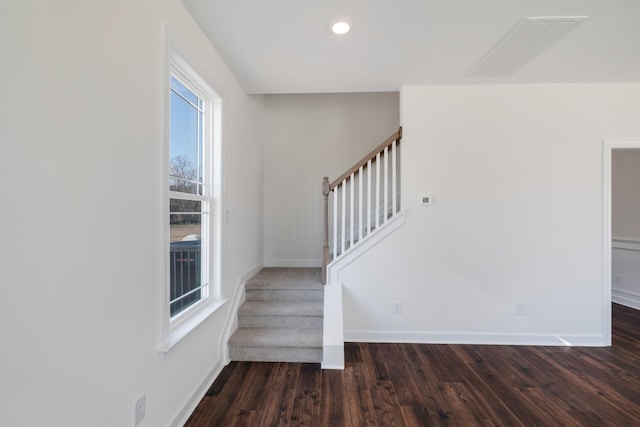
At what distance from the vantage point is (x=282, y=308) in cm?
293

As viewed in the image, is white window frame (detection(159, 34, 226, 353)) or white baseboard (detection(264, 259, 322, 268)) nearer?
white window frame (detection(159, 34, 226, 353))

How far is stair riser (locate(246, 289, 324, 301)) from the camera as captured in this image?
9.93 ft

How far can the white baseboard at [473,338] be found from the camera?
2.99 metres

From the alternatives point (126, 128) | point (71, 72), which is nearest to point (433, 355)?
point (126, 128)

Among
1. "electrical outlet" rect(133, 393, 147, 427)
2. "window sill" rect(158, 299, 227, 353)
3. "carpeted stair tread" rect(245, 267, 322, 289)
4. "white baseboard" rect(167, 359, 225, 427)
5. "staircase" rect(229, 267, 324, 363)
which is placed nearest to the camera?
"electrical outlet" rect(133, 393, 147, 427)

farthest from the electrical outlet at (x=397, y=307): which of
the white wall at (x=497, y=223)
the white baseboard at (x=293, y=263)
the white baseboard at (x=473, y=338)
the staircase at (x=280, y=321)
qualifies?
the white baseboard at (x=293, y=263)

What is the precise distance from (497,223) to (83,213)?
337 centimetres

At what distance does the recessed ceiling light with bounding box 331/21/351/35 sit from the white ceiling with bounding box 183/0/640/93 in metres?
0.04

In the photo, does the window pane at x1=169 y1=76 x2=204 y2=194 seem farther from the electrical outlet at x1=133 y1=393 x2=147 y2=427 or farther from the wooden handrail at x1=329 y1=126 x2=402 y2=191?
the wooden handrail at x1=329 y1=126 x2=402 y2=191

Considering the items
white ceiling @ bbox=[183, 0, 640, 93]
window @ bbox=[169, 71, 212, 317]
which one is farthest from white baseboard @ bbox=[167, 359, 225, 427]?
white ceiling @ bbox=[183, 0, 640, 93]

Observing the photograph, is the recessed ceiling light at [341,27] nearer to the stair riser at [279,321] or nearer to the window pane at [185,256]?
the window pane at [185,256]

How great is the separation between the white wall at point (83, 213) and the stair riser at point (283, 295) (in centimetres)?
123

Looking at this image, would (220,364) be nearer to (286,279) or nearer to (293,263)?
(286,279)

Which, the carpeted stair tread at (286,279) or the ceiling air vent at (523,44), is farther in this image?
the carpeted stair tread at (286,279)
